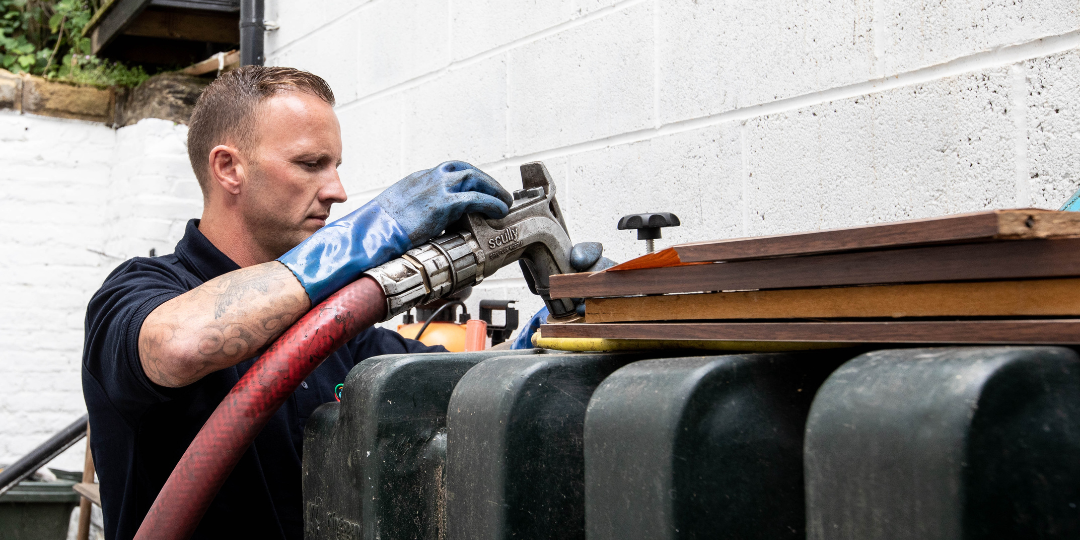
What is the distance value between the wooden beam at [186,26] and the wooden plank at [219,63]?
0.09 meters

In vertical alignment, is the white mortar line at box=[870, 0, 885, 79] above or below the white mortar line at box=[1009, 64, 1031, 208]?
above

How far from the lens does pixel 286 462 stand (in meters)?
1.27

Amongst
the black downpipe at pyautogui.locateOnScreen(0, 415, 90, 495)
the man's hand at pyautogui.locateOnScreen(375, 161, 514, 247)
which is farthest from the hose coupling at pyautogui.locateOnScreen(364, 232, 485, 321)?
the black downpipe at pyautogui.locateOnScreen(0, 415, 90, 495)

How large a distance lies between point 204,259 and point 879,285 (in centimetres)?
121

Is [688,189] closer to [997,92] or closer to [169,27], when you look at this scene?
[997,92]

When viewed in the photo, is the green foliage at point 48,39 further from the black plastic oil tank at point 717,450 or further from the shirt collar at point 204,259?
the black plastic oil tank at point 717,450

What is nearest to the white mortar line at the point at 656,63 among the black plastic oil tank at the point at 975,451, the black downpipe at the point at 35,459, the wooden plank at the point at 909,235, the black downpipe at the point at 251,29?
the wooden plank at the point at 909,235

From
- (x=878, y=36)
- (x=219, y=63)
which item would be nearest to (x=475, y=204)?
(x=878, y=36)

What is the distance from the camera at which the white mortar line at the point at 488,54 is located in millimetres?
1672

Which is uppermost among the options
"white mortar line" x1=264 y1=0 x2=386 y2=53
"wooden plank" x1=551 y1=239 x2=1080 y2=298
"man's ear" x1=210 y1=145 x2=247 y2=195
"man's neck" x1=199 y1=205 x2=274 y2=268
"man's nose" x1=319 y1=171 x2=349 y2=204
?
"white mortar line" x1=264 y1=0 x2=386 y2=53

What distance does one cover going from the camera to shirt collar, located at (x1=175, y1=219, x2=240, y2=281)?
141cm

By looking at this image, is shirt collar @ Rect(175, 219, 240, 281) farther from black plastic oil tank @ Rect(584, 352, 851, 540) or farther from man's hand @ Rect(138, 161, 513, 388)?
black plastic oil tank @ Rect(584, 352, 851, 540)

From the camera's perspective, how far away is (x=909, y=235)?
46 centimetres

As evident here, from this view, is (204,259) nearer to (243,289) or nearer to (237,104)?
(237,104)
